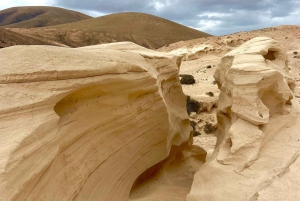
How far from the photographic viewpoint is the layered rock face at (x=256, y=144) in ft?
14.2

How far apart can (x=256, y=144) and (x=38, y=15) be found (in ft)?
359

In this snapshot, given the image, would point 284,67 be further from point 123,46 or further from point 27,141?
point 27,141

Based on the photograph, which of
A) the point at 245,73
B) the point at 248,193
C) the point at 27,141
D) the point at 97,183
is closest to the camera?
the point at 27,141

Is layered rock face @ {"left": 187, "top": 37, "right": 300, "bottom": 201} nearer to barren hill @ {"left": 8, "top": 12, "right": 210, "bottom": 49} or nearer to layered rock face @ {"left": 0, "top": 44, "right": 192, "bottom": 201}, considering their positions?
layered rock face @ {"left": 0, "top": 44, "right": 192, "bottom": 201}

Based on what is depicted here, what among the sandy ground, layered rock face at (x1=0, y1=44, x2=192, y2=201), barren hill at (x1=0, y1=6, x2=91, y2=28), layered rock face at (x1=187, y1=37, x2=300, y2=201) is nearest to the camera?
layered rock face at (x1=0, y1=44, x2=192, y2=201)

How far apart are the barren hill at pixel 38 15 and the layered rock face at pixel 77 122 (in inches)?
3669

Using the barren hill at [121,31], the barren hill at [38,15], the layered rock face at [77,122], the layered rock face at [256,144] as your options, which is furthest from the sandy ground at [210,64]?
the barren hill at [38,15]

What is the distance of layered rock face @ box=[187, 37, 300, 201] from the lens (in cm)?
432

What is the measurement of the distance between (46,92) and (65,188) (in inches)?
59.1

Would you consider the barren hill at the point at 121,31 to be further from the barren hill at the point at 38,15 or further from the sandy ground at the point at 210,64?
the sandy ground at the point at 210,64

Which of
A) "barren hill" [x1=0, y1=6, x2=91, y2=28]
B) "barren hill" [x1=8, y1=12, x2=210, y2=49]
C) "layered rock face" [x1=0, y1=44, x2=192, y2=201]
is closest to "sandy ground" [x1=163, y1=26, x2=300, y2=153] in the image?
"layered rock face" [x1=0, y1=44, x2=192, y2=201]

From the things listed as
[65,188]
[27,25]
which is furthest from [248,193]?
[27,25]

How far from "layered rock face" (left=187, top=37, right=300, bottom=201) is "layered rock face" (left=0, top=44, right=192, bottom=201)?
1.48 metres

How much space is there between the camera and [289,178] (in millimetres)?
4266
